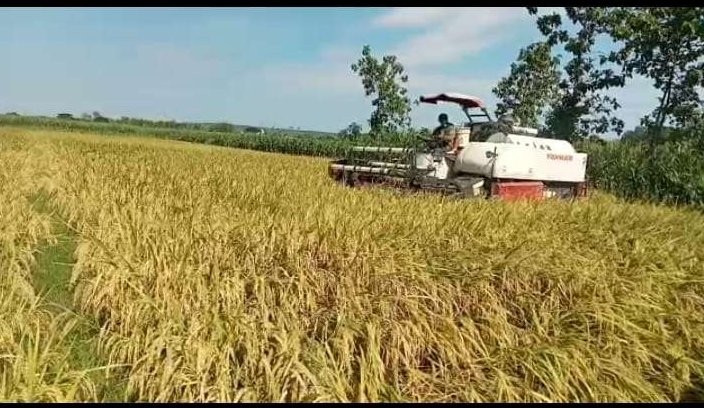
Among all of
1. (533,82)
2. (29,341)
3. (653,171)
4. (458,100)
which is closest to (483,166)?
(458,100)

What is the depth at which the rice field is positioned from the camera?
8.54ft

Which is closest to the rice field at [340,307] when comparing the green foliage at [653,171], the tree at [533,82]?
the green foliage at [653,171]

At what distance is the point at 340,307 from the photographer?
3217 mm

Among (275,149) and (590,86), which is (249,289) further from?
(275,149)

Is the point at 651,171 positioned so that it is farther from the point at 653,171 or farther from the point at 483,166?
the point at 483,166

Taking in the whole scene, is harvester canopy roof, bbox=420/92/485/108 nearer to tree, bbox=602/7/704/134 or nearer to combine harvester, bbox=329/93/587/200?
combine harvester, bbox=329/93/587/200

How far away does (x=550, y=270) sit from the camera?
4.01m

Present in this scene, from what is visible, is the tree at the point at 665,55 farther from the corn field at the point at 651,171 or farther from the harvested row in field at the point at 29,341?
the harvested row in field at the point at 29,341

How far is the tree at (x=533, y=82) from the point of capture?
2464 cm

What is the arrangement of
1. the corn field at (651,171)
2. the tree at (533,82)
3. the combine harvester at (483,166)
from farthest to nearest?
1. the tree at (533,82)
2. the corn field at (651,171)
3. the combine harvester at (483,166)

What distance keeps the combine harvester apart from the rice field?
252cm

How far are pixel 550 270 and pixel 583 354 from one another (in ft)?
3.62

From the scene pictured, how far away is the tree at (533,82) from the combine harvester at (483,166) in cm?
1703

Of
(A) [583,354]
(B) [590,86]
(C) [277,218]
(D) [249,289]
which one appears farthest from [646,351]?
(B) [590,86]
